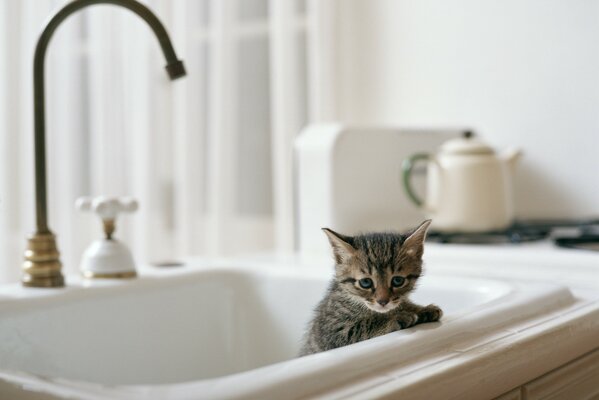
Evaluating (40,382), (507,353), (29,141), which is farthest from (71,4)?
(507,353)

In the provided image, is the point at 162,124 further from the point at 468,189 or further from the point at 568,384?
the point at 568,384

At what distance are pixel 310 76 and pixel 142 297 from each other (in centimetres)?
110

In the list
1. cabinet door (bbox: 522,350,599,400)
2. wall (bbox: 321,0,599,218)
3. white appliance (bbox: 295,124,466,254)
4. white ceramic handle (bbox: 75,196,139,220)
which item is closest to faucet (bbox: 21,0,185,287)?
white ceramic handle (bbox: 75,196,139,220)

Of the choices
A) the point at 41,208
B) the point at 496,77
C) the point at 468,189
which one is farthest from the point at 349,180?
the point at 41,208

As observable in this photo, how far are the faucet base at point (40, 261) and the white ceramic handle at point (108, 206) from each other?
103mm

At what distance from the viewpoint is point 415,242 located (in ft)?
2.89

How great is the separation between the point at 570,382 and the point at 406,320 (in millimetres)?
245

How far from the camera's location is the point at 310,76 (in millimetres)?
2234

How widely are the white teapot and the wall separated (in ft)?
→ 0.89

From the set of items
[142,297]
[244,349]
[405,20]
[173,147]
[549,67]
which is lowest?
[244,349]

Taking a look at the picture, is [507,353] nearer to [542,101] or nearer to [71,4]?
[71,4]

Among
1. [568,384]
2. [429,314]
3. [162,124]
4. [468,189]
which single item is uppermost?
[162,124]

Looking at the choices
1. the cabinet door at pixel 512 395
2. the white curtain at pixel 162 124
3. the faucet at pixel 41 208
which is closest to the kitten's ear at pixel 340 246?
the cabinet door at pixel 512 395

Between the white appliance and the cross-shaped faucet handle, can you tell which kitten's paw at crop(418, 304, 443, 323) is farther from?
the white appliance
